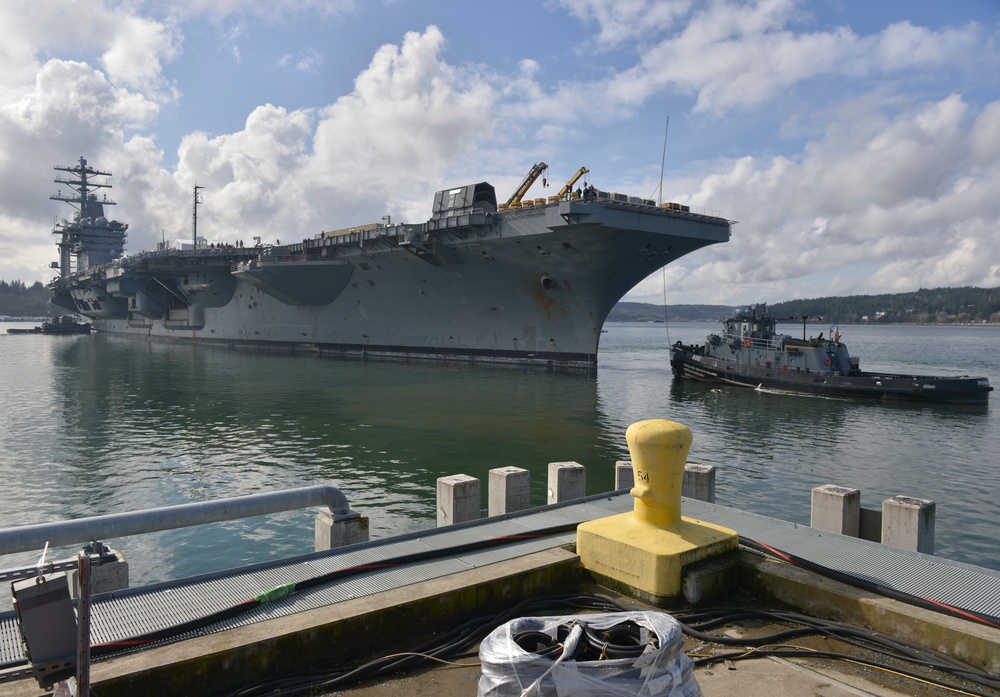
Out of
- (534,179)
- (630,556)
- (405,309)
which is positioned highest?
(534,179)

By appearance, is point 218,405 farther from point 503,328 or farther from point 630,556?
point 630,556

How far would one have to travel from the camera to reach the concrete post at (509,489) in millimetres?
7484

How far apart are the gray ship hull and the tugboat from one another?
478cm

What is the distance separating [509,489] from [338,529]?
224 centimetres

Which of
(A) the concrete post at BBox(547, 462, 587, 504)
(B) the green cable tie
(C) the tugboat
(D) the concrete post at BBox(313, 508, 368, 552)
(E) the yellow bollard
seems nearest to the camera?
(B) the green cable tie

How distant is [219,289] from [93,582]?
1956 inches

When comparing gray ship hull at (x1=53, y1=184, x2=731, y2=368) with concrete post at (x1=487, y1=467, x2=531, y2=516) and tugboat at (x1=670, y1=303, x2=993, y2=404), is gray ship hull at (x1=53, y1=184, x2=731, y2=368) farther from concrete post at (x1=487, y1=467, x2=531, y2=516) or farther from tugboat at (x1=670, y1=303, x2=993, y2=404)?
concrete post at (x1=487, y1=467, x2=531, y2=516)

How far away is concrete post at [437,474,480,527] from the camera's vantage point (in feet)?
22.4

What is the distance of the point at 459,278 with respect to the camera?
1325 inches

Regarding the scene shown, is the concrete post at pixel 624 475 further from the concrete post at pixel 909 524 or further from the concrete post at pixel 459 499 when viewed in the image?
the concrete post at pixel 909 524

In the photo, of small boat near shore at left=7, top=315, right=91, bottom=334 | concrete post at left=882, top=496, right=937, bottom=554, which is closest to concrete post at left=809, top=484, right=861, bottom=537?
concrete post at left=882, top=496, right=937, bottom=554

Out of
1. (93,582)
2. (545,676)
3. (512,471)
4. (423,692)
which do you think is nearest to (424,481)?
(512,471)

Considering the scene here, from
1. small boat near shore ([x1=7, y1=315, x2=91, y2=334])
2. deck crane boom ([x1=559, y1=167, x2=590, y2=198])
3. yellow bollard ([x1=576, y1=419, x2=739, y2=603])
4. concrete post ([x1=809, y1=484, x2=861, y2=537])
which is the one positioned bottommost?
concrete post ([x1=809, y1=484, x2=861, y2=537])

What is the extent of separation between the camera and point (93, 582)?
4543 millimetres
